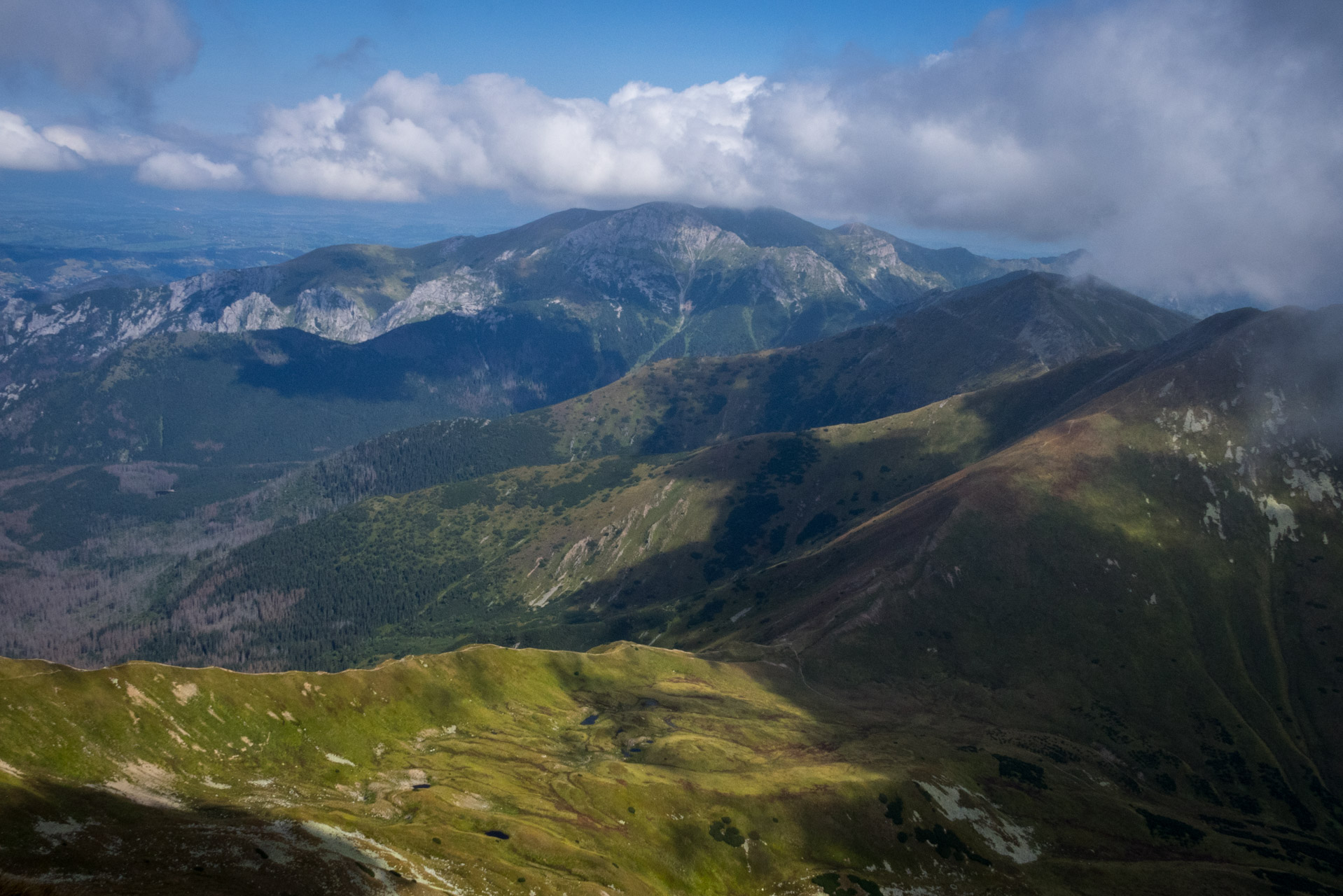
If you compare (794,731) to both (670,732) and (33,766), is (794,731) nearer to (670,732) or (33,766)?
(670,732)

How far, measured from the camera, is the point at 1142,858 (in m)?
152

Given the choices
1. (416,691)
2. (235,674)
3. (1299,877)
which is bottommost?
(1299,877)

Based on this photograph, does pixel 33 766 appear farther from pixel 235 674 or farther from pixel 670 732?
pixel 670 732

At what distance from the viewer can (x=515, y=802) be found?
139m

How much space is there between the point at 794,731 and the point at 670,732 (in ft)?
109

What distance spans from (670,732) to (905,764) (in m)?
57.6

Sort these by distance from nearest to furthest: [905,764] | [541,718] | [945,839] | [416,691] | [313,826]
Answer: [313,826], [945,839], [905,764], [416,691], [541,718]

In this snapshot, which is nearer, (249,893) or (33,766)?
(249,893)

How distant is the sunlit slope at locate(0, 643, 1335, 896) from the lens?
9481cm

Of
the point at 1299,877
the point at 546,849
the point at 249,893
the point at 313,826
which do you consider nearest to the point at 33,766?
the point at 313,826

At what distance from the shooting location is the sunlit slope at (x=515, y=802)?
94812 mm

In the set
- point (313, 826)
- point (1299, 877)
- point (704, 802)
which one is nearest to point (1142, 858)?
point (1299, 877)

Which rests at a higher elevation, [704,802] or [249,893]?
[249,893]

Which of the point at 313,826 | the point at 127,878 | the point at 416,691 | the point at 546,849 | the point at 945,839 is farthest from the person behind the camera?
the point at 416,691
